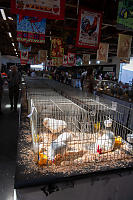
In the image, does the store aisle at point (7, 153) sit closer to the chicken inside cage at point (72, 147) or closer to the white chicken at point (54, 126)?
the chicken inside cage at point (72, 147)

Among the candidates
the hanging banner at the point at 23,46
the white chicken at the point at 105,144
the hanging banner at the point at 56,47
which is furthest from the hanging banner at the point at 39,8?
the hanging banner at the point at 23,46

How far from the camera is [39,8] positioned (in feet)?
10.3

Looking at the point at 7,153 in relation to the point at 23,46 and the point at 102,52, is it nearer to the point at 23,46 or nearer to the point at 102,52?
the point at 102,52

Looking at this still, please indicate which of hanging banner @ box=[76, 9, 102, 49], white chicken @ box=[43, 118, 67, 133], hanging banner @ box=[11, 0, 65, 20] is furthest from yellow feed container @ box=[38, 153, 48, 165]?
hanging banner @ box=[76, 9, 102, 49]

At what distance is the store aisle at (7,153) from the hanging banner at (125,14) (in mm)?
4037

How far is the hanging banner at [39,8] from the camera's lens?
120 inches

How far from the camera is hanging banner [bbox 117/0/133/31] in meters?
3.76

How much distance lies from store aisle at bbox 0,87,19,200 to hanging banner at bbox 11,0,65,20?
286cm

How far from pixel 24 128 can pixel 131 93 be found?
428 centimetres

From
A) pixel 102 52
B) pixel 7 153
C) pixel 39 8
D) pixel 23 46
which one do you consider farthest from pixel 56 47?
pixel 7 153

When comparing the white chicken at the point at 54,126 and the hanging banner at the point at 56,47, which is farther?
the hanging banner at the point at 56,47

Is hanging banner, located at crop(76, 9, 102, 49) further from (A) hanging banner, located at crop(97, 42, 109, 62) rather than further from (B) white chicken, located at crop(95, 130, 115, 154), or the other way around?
(B) white chicken, located at crop(95, 130, 115, 154)

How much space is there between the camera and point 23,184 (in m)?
1.27

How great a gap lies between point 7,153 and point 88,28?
387cm
